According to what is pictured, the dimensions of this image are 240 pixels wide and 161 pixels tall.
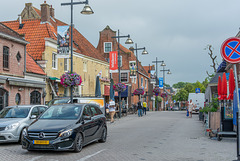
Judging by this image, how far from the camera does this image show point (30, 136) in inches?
379

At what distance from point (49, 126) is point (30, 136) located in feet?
1.98

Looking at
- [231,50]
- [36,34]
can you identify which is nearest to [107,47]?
[36,34]

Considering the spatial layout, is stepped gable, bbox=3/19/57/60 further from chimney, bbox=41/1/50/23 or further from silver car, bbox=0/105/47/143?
silver car, bbox=0/105/47/143

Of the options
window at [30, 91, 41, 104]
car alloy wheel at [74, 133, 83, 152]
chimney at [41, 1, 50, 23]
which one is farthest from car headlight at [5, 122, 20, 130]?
chimney at [41, 1, 50, 23]

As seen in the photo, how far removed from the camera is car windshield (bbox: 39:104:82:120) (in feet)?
35.1

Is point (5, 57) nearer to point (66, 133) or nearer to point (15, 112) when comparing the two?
point (15, 112)

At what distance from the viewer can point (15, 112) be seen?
43.6 feet

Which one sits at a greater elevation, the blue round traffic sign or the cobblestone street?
the blue round traffic sign

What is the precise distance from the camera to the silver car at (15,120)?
11.7 metres

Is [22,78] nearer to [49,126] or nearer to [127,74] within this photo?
[49,126]

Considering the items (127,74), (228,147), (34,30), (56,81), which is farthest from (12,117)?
(127,74)

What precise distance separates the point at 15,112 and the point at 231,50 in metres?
8.86

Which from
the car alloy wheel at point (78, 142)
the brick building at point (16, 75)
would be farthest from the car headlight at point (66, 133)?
the brick building at point (16, 75)

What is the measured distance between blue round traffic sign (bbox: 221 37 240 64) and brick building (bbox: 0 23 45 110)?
16900 mm
